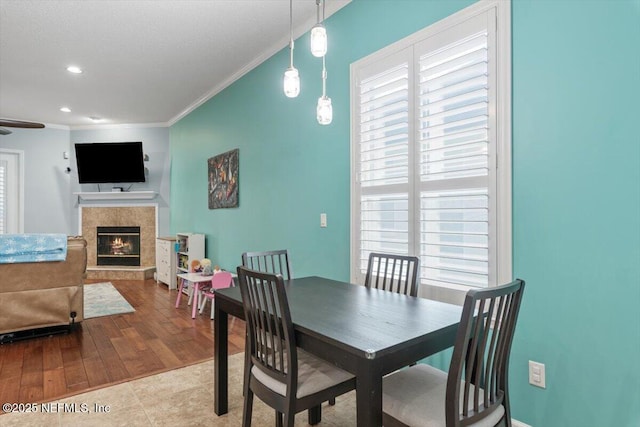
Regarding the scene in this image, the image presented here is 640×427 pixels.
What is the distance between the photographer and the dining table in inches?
48.2

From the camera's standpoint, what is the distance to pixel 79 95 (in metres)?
5.23

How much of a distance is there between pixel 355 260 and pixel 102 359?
2163mm

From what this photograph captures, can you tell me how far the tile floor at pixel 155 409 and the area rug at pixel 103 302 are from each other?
2150 millimetres

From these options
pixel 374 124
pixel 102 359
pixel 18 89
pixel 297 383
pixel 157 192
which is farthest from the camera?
pixel 157 192

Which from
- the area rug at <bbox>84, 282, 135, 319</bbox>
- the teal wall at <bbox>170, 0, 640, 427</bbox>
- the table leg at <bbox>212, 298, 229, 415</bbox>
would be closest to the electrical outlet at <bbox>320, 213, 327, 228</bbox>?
the table leg at <bbox>212, 298, 229, 415</bbox>

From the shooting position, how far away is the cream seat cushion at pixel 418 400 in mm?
1312

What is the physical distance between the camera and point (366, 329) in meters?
1.42

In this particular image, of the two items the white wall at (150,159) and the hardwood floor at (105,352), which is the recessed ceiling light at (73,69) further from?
the hardwood floor at (105,352)

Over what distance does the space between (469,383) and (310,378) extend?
2.13 ft

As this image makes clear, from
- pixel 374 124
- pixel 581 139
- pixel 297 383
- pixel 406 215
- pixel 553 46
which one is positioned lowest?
pixel 297 383

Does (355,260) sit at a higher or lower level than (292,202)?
lower

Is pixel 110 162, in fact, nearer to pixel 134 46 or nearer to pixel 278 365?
pixel 134 46

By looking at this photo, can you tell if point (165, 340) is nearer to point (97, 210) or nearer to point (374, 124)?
point (374, 124)

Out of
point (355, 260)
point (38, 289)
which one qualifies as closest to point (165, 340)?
point (38, 289)
